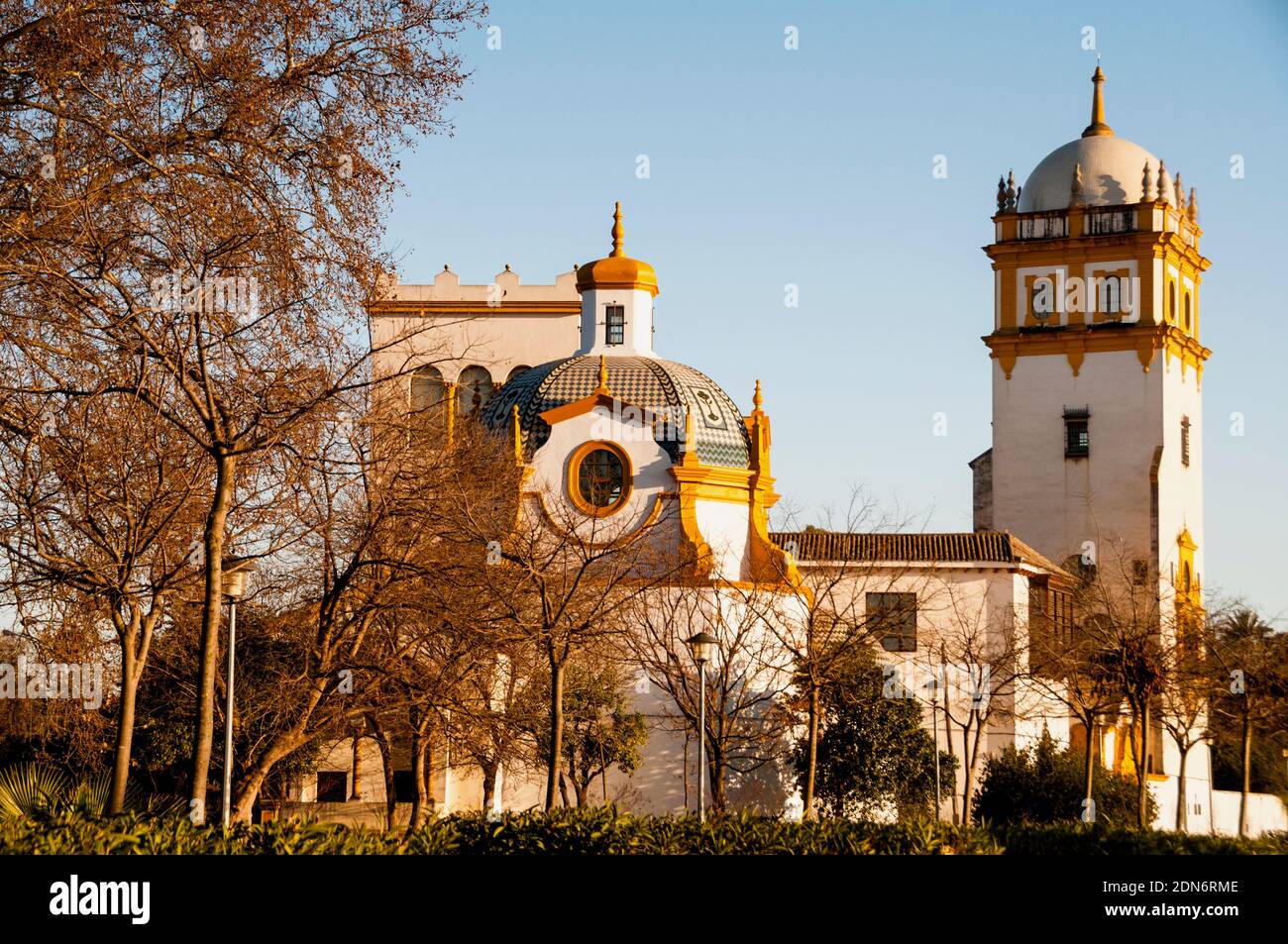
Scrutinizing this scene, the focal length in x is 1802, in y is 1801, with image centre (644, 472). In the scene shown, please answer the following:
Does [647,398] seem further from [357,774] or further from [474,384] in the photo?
[474,384]

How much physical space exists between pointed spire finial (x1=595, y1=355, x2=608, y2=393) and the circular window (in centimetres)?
124

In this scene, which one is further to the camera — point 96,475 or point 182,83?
point 96,475

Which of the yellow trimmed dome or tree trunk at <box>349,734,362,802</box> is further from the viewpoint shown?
the yellow trimmed dome

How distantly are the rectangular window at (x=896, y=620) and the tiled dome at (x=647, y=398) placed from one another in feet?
14.4

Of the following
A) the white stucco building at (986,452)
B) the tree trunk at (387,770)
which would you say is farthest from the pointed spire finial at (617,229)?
the tree trunk at (387,770)

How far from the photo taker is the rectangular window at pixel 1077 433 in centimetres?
5638

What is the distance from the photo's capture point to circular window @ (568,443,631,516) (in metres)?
37.1

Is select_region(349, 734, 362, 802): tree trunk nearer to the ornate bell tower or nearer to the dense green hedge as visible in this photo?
the dense green hedge

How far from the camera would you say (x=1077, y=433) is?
5650 cm

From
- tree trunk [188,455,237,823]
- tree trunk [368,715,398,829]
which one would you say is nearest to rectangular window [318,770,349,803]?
tree trunk [368,715,398,829]

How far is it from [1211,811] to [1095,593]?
6.92m
